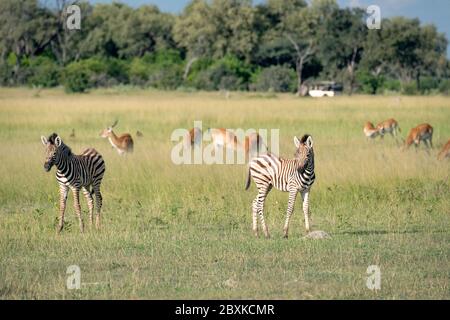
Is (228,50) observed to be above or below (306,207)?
above

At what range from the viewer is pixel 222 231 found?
1100 centimetres

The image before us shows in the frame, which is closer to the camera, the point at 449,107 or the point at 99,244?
the point at 99,244

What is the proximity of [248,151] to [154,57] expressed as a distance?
45.0 m

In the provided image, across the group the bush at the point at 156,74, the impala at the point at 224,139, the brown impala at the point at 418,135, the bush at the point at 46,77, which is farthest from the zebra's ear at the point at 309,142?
the bush at the point at 156,74

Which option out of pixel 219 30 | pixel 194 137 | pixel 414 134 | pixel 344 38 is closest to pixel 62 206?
pixel 194 137

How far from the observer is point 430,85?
5656cm

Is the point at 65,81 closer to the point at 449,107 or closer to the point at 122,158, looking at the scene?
the point at 449,107

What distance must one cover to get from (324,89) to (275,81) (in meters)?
2.85

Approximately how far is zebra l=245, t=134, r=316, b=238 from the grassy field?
301mm

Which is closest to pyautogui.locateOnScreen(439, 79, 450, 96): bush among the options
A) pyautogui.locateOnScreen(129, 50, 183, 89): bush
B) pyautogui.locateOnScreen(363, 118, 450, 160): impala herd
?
pyautogui.locateOnScreen(129, 50, 183, 89): bush

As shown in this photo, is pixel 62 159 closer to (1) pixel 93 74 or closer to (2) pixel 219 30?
(1) pixel 93 74

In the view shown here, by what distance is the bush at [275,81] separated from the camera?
5390 cm

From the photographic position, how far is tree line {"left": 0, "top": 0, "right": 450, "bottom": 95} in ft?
168
